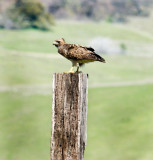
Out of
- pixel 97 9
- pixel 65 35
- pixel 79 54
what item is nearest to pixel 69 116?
pixel 79 54

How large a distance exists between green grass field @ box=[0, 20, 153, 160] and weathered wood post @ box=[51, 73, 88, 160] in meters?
5.24

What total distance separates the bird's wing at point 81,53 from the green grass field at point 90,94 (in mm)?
5171

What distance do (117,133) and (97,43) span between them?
2.93 m

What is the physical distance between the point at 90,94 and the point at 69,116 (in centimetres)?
694

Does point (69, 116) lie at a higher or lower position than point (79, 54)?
lower

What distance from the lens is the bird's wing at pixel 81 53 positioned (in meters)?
2.73

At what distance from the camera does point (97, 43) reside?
10.4 meters

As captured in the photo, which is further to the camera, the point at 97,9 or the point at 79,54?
the point at 97,9

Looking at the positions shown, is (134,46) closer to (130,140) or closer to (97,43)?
(97,43)

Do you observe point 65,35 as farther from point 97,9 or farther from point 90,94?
point 90,94

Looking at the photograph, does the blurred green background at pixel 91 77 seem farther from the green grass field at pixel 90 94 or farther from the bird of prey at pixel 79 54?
the bird of prey at pixel 79 54

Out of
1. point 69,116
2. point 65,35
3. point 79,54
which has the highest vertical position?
point 65,35

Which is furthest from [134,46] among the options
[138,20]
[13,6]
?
[13,6]

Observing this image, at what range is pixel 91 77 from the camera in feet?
33.6
